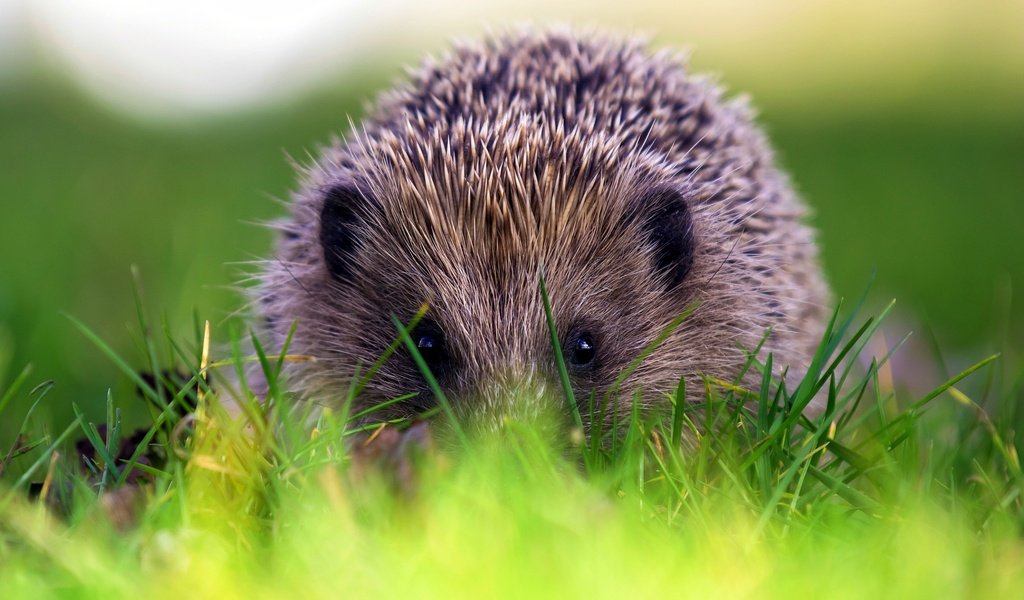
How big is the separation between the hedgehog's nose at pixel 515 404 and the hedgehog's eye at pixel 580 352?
20 cm

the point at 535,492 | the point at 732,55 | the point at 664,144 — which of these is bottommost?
the point at 732,55

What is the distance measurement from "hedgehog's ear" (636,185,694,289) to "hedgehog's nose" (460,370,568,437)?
70 cm

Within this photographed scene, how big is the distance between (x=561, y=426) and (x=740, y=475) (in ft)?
1.92

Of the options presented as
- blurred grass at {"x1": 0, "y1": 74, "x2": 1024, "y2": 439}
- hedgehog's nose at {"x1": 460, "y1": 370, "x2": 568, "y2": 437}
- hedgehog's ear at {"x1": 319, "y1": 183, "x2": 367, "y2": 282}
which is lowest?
blurred grass at {"x1": 0, "y1": 74, "x2": 1024, "y2": 439}

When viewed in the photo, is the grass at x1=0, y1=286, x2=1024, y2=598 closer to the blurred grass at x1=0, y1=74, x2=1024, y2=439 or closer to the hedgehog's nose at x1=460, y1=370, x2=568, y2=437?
the hedgehog's nose at x1=460, y1=370, x2=568, y2=437

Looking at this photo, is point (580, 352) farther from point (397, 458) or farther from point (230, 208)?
point (230, 208)

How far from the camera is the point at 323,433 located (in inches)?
97.2

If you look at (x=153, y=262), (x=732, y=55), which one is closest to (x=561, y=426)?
(x=153, y=262)

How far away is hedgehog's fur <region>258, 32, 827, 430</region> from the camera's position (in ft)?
10.4

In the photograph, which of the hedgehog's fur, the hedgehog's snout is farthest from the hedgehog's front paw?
the hedgehog's fur

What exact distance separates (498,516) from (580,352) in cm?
112

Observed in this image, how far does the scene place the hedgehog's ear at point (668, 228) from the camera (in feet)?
11.2

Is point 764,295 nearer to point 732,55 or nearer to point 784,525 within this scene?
point 784,525

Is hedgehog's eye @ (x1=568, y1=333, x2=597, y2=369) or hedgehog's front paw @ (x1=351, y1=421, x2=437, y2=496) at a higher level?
hedgehog's front paw @ (x1=351, y1=421, x2=437, y2=496)
